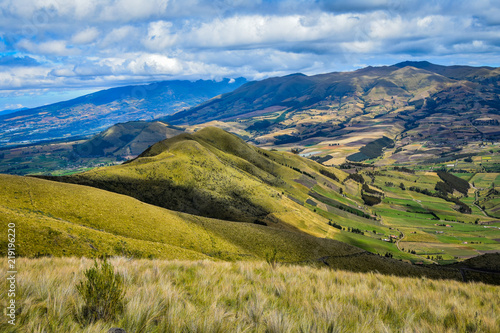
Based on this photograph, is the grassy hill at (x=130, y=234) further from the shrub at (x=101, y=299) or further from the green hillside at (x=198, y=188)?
the green hillside at (x=198, y=188)

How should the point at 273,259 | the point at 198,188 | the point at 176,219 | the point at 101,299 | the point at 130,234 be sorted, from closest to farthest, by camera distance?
the point at 101,299
the point at 273,259
the point at 130,234
the point at 176,219
the point at 198,188

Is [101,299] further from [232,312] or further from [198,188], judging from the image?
[198,188]

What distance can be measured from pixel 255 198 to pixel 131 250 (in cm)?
10692

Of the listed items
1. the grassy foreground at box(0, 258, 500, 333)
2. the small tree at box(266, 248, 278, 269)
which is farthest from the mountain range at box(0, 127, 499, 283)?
the grassy foreground at box(0, 258, 500, 333)

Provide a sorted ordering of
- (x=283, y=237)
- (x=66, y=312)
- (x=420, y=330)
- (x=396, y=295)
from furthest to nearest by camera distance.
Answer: (x=283, y=237)
(x=396, y=295)
(x=420, y=330)
(x=66, y=312)

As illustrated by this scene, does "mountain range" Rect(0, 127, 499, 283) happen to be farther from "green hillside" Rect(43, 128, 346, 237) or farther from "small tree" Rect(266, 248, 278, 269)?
"small tree" Rect(266, 248, 278, 269)

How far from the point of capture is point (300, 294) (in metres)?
9.00

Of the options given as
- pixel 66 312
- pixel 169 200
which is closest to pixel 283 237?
pixel 169 200

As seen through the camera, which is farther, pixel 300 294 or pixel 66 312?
pixel 300 294

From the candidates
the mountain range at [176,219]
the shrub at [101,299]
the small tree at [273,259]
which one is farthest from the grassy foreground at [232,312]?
the mountain range at [176,219]

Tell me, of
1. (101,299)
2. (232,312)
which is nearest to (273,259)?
(232,312)

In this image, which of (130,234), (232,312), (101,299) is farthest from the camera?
(130,234)

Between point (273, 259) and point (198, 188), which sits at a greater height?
point (273, 259)

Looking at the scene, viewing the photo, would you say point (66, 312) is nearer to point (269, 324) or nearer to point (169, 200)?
point (269, 324)
